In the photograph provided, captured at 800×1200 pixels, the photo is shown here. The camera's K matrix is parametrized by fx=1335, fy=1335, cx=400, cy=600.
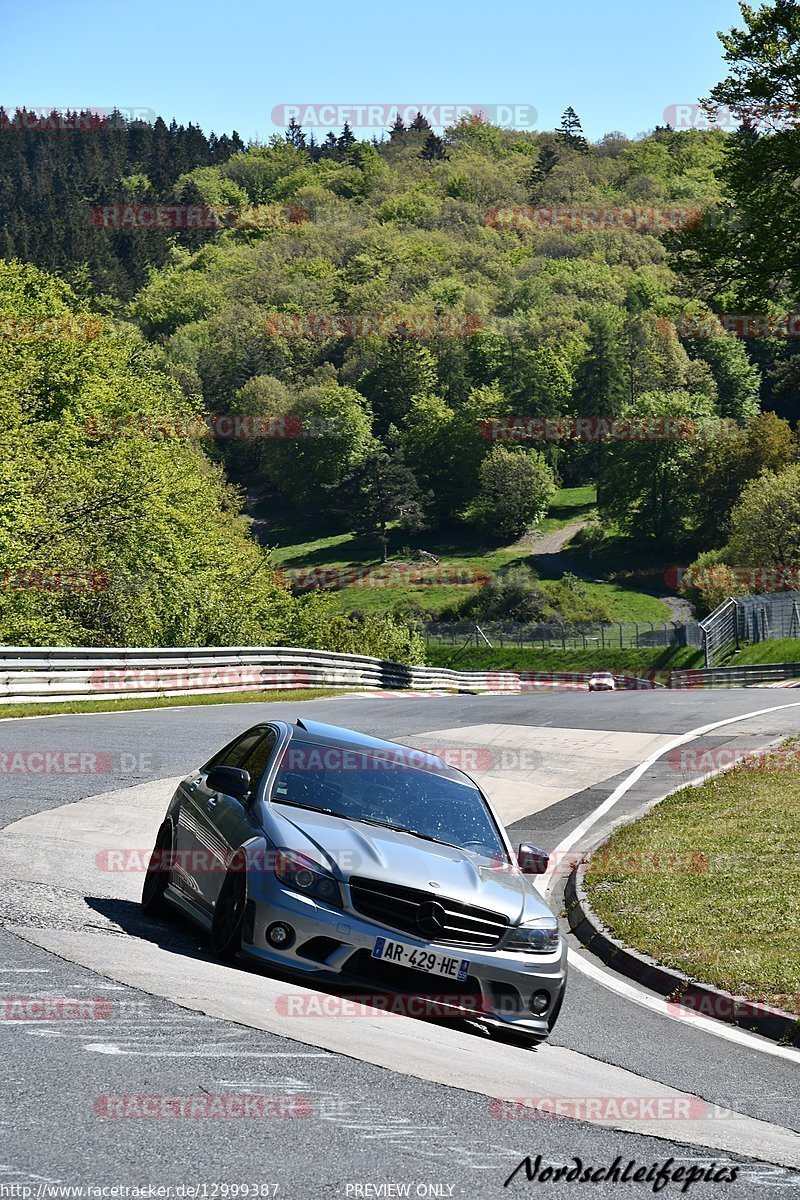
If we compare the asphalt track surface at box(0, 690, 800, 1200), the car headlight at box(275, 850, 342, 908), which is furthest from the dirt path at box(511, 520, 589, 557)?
the car headlight at box(275, 850, 342, 908)

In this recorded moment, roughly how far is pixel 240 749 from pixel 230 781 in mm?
1270

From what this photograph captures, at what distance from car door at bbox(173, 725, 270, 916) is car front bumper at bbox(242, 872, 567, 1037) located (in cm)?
57

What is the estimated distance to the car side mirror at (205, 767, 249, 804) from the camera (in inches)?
316

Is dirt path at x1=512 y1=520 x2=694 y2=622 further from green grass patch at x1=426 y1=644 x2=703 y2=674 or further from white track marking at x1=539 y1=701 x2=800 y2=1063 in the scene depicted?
white track marking at x1=539 y1=701 x2=800 y2=1063

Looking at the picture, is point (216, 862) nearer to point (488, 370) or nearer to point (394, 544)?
point (394, 544)

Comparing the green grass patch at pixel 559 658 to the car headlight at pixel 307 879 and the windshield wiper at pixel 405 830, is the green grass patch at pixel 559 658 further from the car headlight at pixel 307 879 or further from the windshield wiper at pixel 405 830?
the car headlight at pixel 307 879

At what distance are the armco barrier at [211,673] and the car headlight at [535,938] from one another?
18969mm

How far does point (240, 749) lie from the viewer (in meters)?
9.33

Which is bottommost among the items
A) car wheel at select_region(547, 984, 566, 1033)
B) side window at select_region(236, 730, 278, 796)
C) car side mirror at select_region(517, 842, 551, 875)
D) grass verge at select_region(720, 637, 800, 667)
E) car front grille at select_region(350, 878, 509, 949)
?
grass verge at select_region(720, 637, 800, 667)

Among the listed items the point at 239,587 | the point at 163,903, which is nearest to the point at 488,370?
the point at 239,587

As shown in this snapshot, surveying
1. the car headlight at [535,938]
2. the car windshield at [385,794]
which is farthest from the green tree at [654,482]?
the car headlight at [535,938]

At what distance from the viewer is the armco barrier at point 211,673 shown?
2578 cm

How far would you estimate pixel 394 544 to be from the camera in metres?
134

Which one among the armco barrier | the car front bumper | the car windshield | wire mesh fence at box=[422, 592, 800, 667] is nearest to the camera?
the car front bumper
